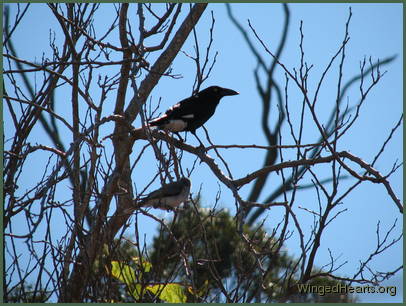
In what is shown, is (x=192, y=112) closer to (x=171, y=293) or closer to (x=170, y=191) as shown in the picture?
(x=170, y=191)

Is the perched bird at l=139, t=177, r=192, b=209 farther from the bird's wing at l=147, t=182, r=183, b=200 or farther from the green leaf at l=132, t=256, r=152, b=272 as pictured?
the green leaf at l=132, t=256, r=152, b=272

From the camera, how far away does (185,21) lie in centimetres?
619

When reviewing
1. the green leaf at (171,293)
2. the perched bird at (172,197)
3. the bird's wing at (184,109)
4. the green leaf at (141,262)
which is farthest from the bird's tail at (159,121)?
the green leaf at (171,293)

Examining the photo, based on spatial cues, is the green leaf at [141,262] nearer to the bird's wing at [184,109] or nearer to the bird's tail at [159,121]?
the bird's tail at [159,121]

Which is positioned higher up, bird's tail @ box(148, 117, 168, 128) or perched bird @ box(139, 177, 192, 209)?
bird's tail @ box(148, 117, 168, 128)

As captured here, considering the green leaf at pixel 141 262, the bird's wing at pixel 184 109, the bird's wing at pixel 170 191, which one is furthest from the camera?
the bird's wing at pixel 184 109

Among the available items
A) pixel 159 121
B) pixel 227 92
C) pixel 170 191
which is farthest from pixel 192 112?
pixel 170 191

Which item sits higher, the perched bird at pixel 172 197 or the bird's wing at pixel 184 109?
the bird's wing at pixel 184 109

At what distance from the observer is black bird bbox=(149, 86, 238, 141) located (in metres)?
6.62

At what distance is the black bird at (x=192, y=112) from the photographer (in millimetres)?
6621

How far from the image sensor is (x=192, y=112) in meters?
7.02

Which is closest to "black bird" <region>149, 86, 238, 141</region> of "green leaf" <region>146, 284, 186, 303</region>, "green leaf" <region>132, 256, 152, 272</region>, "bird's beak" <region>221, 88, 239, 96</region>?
"bird's beak" <region>221, 88, 239, 96</region>

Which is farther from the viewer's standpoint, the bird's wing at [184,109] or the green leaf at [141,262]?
the bird's wing at [184,109]

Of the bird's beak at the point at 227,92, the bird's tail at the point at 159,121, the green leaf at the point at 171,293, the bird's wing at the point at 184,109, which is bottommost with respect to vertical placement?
the green leaf at the point at 171,293
